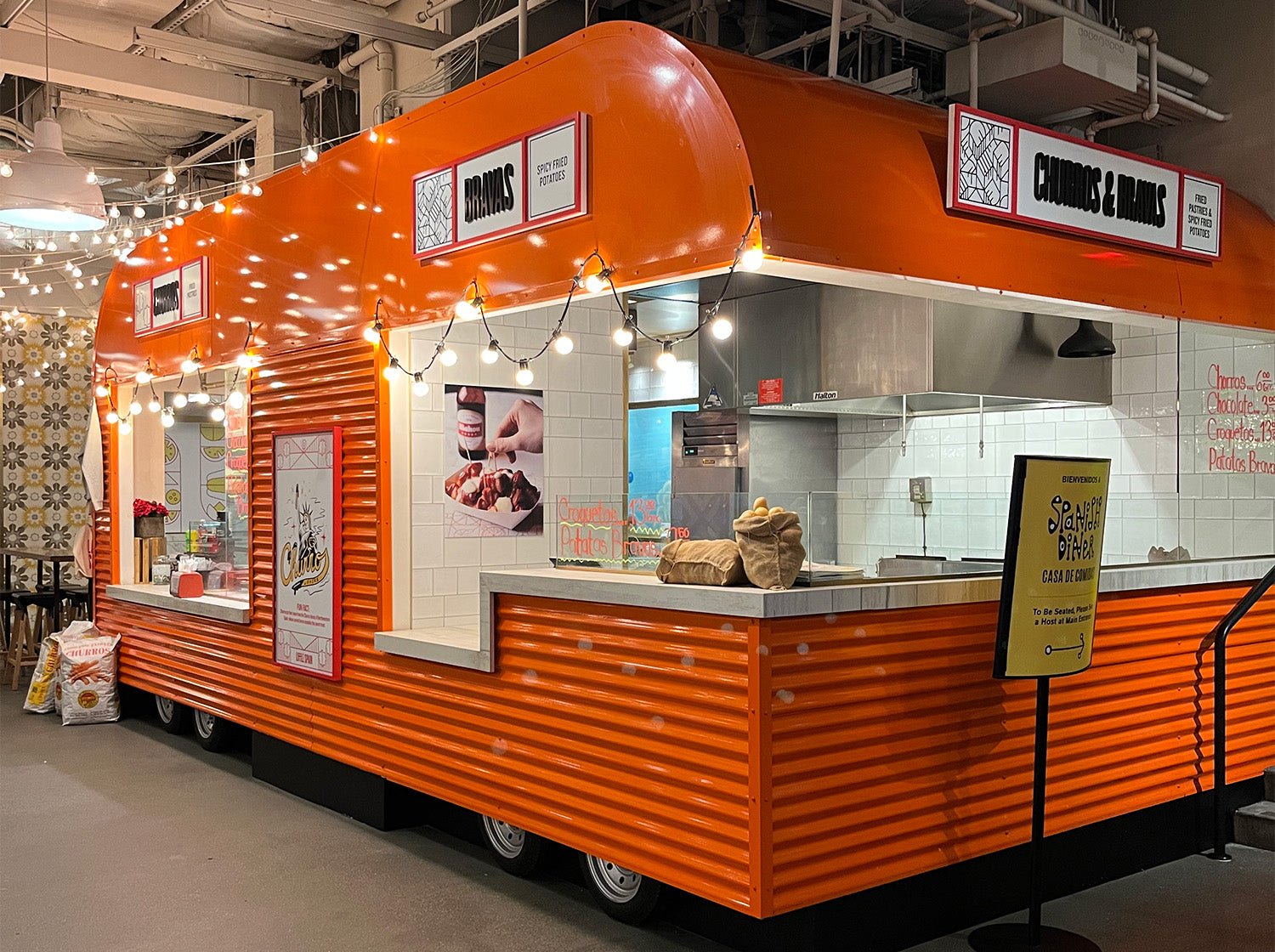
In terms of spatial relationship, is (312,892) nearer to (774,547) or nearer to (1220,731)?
(774,547)

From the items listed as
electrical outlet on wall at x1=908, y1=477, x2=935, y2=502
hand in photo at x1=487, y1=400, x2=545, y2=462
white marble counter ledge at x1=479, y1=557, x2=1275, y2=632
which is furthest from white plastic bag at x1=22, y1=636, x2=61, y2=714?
electrical outlet on wall at x1=908, y1=477, x2=935, y2=502

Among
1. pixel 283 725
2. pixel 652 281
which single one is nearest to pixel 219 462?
pixel 283 725

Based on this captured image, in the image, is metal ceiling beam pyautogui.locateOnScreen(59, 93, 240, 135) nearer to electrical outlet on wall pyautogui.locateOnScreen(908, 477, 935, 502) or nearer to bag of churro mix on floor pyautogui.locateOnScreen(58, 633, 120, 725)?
bag of churro mix on floor pyautogui.locateOnScreen(58, 633, 120, 725)

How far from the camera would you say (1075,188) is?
15.8 feet

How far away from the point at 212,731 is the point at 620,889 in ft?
12.7

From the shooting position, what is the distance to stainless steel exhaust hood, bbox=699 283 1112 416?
6.36m

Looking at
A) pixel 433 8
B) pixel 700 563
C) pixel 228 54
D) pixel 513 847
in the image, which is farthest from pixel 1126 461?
pixel 228 54

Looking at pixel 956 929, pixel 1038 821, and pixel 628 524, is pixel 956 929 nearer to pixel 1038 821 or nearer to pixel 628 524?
pixel 1038 821

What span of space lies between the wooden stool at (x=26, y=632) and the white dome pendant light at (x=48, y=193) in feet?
15.6

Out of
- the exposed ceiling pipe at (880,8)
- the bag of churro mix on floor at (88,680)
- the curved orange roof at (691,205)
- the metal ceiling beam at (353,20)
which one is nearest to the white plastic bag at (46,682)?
the bag of churro mix on floor at (88,680)

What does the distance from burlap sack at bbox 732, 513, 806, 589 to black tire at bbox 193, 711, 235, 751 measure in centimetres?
458

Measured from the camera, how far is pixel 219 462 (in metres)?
12.7

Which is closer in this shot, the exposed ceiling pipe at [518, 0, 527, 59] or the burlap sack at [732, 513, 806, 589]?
the burlap sack at [732, 513, 806, 589]

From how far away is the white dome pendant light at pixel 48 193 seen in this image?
556 centimetres
